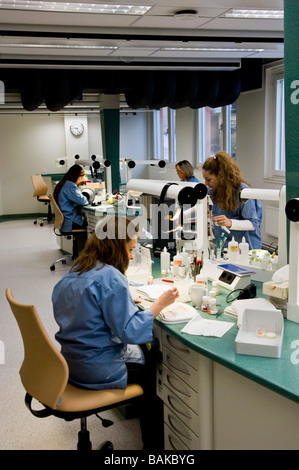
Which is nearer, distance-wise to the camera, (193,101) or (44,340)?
(44,340)

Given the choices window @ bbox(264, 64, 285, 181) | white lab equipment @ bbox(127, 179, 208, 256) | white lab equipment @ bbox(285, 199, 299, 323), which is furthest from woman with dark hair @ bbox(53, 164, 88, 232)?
white lab equipment @ bbox(285, 199, 299, 323)

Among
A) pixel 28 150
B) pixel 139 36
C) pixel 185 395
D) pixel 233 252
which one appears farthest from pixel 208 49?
pixel 28 150

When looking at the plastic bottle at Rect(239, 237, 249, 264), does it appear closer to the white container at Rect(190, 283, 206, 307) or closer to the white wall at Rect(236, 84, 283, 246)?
the white container at Rect(190, 283, 206, 307)

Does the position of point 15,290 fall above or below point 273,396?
below

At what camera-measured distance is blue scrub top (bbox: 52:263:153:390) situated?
2180 mm

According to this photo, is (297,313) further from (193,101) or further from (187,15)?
(193,101)

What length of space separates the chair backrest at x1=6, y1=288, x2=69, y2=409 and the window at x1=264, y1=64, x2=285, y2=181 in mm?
5296

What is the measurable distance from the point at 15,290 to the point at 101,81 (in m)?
3.30

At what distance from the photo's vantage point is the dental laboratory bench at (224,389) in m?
1.87

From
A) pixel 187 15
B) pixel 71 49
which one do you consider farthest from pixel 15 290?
pixel 187 15

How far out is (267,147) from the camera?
7047mm

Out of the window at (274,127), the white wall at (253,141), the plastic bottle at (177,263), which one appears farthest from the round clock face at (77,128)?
the plastic bottle at (177,263)

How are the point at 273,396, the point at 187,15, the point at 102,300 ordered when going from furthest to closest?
the point at 187,15 < the point at 102,300 < the point at 273,396

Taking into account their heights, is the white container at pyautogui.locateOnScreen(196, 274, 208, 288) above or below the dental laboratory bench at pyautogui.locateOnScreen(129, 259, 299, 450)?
above
